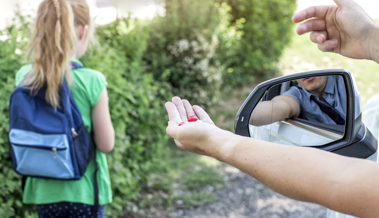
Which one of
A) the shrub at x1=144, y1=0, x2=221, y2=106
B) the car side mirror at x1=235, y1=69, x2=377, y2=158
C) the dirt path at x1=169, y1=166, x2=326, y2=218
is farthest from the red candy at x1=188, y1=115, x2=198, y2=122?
the shrub at x1=144, y1=0, x2=221, y2=106

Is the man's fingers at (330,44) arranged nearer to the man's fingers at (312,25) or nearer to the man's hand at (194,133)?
the man's fingers at (312,25)

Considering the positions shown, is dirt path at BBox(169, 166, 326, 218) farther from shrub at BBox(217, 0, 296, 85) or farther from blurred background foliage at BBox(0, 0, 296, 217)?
shrub at BBox(217, 0, 296, 85)

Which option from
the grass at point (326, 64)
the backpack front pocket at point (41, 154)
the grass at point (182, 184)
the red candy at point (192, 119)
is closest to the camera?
the red candy at point (192, 119)

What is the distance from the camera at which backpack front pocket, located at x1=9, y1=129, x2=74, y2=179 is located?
5.63 ft

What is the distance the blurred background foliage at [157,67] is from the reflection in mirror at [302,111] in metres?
1.65

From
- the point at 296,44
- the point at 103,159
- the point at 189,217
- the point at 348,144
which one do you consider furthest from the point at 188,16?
the point at 296,44

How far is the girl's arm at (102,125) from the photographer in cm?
195

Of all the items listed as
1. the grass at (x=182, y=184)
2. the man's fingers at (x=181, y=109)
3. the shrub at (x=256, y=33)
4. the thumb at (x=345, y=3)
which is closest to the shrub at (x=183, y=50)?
the grass at (x=182, y=184)

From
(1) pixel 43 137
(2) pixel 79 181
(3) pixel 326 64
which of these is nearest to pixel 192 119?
(1) pixel 43 137

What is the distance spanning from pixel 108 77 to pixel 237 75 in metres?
5.26

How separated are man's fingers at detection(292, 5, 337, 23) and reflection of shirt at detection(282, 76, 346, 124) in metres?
0.44

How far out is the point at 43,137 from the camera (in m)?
1.72

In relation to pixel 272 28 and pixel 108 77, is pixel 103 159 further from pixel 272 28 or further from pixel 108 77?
pixel 272 28

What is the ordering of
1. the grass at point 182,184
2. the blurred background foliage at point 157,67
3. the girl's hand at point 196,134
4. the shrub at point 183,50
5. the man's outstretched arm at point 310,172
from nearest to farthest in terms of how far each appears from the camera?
the man's outstretched arm at point 310,172
the girl's hand at point 196,134
the blurred background foliage at point 157,67
the grass at point 182,184
the shrub at point 183,50
